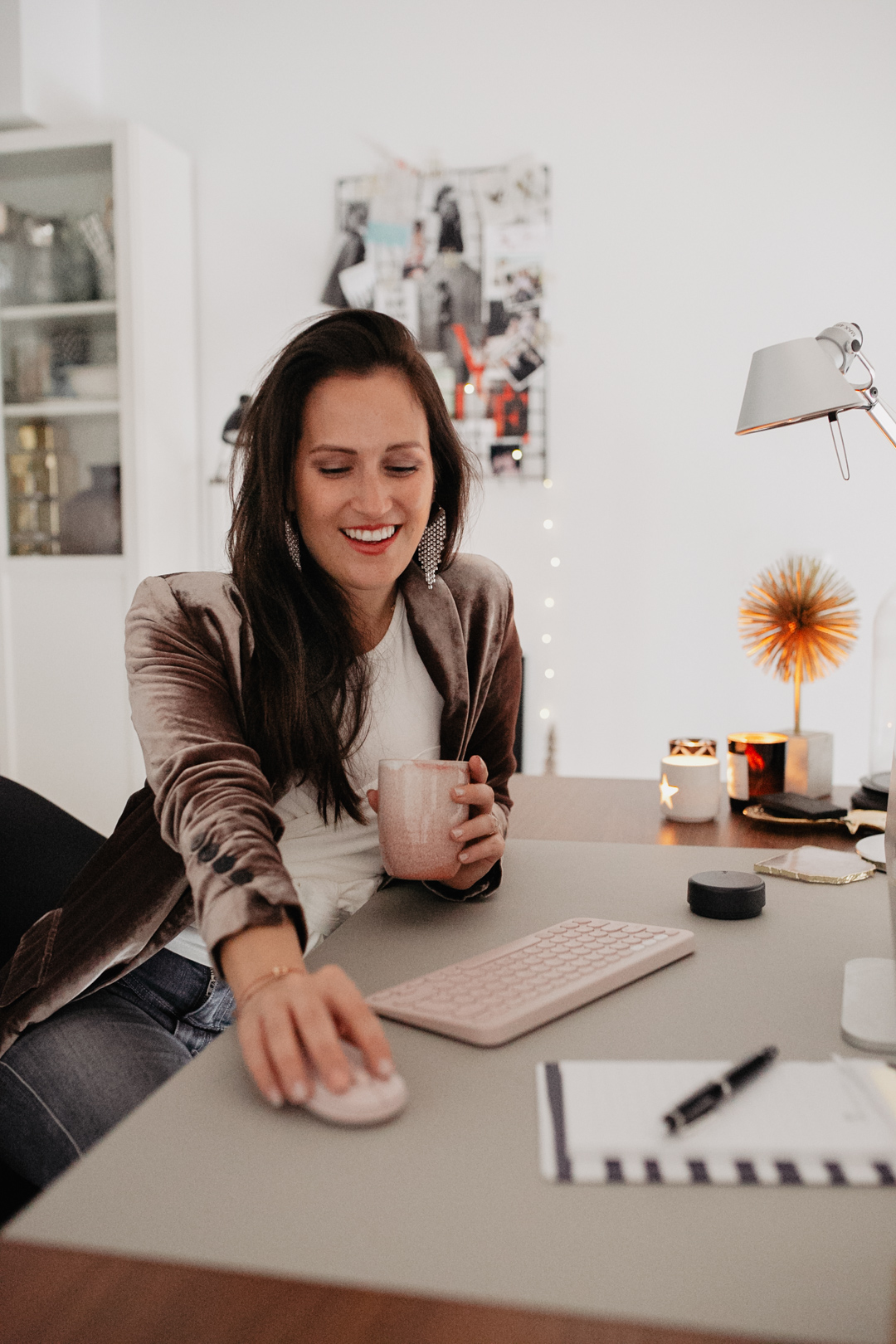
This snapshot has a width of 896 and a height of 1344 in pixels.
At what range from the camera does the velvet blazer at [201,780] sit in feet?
2.44

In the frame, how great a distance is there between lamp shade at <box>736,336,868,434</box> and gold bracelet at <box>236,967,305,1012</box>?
988 mm

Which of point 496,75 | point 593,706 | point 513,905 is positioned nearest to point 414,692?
point 513,905

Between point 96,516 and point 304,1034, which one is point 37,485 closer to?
point 96,516

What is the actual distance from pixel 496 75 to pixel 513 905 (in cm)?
258

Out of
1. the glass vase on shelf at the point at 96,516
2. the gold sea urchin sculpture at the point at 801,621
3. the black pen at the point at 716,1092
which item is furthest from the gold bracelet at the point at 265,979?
the glass vase on shelf at the point at 96,516

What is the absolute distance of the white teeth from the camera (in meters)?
1.08

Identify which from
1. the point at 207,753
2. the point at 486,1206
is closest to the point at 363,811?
the point at 207,753

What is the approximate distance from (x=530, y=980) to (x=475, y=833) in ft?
0.61

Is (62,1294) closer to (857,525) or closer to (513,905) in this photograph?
(513,905)

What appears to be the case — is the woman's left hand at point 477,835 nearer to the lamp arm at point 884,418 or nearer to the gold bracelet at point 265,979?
the gold bracelet at point 265,979

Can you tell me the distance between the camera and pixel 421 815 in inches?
34.1

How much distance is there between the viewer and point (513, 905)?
923mm

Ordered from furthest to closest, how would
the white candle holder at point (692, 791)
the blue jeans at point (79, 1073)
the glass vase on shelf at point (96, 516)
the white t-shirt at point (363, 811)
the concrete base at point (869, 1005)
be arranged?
the glass vase on shelf at point (96, 516)
the white candle holder at point (692, 791)
the white t-shirt at point (363, 811)
the blue jeans at point (79, 1073)
the concrete base at point (869, 1005)

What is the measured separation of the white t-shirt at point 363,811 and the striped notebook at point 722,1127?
1.57ft
